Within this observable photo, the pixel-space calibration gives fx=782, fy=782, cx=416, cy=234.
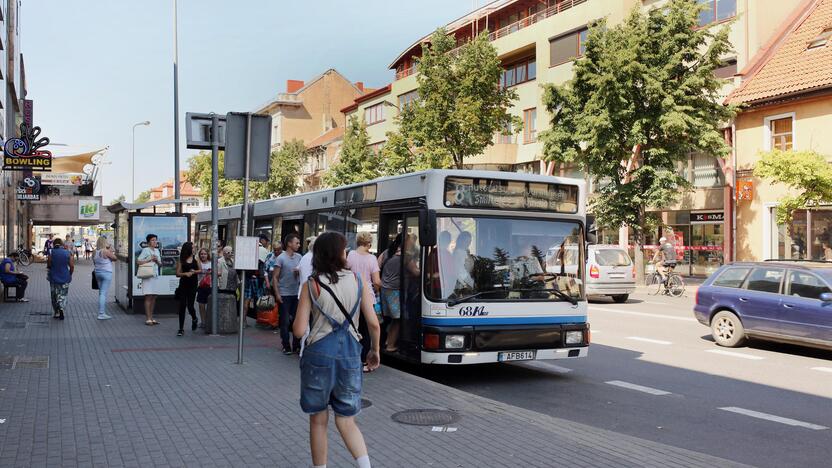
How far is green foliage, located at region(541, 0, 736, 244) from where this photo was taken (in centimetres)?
2716

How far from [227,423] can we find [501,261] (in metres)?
A: 3.92

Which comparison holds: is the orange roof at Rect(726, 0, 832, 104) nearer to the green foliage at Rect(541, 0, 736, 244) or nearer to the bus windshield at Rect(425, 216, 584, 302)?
the green foliage at Rect(541, 0, 736, 244)

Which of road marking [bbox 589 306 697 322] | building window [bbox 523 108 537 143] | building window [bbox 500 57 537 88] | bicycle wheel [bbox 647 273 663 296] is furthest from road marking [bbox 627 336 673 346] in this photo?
building window [bbox 500 57 537 88]

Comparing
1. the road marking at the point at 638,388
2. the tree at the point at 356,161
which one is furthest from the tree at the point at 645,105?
the tree at the point at 356,161

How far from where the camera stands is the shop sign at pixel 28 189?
3228 centimetres

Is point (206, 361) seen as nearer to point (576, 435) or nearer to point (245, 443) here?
point (245, 443)

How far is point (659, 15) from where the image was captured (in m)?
27.8

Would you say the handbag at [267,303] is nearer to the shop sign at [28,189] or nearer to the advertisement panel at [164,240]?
the advertisement panel at [164,240]

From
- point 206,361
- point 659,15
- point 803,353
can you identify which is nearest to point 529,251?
point 206,361

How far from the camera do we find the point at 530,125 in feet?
137

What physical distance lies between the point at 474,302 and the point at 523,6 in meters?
37.2

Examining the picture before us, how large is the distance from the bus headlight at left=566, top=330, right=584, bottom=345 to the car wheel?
4.32 metres

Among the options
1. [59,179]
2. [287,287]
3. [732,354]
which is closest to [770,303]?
[732,354]

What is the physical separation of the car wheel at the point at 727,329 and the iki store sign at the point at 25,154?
16904mm
